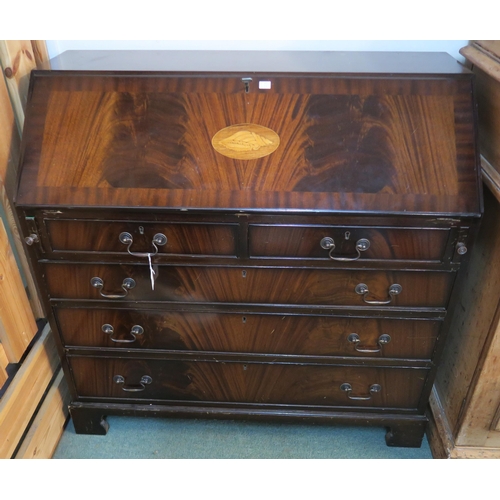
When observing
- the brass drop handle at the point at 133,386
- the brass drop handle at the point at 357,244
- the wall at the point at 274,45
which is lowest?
the brass drop handle at the point at 133,386

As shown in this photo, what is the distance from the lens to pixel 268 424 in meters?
1.65

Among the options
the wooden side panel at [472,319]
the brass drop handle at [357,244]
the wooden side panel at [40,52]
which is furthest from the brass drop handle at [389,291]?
the wooden side panel at [40,52]

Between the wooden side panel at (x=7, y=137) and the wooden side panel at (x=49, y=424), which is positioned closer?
the wooden side panel at (x=7, y=137)

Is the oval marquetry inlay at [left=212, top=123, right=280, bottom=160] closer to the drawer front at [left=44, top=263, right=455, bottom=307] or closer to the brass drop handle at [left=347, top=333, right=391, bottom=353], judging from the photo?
the drawer front at [left=44, top=263, right=455, bottom=307]

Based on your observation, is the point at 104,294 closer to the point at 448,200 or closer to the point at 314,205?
the point at 314,205

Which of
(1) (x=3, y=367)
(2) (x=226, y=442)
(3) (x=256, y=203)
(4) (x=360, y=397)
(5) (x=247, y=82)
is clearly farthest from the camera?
(2) (x=226, y=442)

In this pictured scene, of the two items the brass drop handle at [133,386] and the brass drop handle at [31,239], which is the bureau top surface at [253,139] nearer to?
the brass drop handle at [31,239]

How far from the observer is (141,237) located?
46.6 inches

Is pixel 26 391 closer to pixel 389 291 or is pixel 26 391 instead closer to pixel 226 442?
pixel 226 442

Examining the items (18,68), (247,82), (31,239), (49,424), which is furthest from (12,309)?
(247,82)

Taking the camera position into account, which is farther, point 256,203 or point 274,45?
point 274,45

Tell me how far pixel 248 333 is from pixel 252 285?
18cm

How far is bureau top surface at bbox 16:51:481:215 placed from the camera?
1122 millimetres

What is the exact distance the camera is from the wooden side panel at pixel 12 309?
4.27 ft
